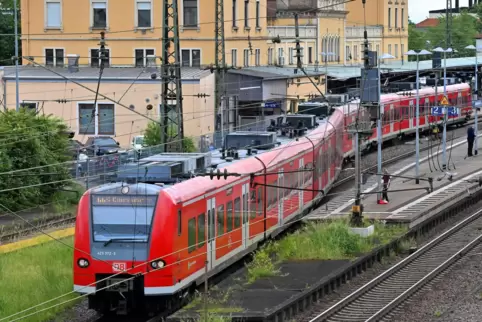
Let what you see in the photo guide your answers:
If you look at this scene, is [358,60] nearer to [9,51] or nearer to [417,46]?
[9,51]

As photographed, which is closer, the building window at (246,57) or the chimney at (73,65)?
the chimney at (73,65)

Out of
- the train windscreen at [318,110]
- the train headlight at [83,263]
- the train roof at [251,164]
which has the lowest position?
the train headlight at [83,263]

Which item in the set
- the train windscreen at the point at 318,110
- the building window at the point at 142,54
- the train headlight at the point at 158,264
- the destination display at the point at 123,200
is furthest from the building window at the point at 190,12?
the train headlight at the point at 158,264

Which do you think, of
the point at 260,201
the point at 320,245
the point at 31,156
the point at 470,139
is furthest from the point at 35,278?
the point at 470,139

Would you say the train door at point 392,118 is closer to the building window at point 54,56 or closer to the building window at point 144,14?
the building window at point 144,14

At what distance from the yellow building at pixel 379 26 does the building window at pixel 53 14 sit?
2812 centimetres

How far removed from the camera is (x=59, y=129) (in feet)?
128

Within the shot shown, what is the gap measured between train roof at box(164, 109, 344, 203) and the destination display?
333mm

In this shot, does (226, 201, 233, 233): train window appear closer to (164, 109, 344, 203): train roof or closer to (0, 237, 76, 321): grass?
(164, 109, 344, 203): train roof

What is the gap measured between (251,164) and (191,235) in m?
5.22

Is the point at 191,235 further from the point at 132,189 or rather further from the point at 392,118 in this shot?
the point at 392,118

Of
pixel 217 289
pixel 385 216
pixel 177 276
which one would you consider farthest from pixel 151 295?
pixel 385 216

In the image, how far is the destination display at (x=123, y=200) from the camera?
20.3 meters

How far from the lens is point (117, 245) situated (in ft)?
66.6
